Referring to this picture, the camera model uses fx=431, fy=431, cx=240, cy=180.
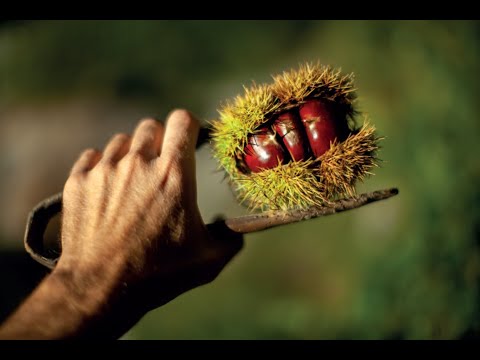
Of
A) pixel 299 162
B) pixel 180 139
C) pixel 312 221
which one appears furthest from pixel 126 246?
pixel 312 221

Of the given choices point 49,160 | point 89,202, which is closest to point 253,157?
point 89,202

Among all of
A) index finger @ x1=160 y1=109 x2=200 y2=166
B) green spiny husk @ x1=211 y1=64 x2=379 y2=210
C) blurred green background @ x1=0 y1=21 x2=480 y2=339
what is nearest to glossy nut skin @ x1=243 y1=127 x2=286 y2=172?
green spiny husk @ x1=211 y1=64 x2=379 y2=210

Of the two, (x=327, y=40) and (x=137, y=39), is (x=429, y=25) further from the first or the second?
(x=137, y=39)

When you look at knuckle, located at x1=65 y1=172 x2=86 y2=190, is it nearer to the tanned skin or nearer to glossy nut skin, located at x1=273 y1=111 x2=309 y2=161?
the tanned skin

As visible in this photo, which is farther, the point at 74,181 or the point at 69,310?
the point at 74,181

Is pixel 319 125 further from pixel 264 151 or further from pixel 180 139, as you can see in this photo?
pixel 180 139
